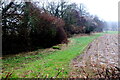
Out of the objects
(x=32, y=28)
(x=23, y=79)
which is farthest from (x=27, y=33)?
(x=23, y=79)

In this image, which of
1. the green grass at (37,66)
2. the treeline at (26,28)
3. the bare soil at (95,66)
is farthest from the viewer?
the treeline at (26,28)

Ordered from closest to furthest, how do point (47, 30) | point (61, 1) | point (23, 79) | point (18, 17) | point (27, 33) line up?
1. point (23, 79)
2. point (18, 17)
3. point (27, 33)
4. point (47, 30)
5. point (61, 1)

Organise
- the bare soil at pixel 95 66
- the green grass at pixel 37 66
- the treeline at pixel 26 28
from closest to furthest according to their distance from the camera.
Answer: the bare soil at pixel 95 66, the green grass at pixel 37 66, the treeline at pixel 26 28

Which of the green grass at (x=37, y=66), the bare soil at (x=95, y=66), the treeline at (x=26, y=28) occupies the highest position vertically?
the treeline at (x=26, y=28)

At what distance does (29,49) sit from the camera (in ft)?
34.4

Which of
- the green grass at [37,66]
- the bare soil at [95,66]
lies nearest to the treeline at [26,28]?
the green grass at [37,66]

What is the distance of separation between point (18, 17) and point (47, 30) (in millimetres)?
3056

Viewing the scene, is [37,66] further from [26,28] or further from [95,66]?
[26,28]

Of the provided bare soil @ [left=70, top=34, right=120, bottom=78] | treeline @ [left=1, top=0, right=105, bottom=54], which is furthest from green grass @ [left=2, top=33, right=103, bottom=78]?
treeline @ [left=1, top=0, right=105, bottom=54]

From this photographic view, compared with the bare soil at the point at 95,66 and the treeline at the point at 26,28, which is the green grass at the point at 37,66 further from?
the treeline at the point at 26,28

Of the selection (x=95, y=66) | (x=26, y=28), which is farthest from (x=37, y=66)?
(x=26, y=28)

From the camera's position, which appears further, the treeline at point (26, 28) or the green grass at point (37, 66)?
the treeline at point (26, 28)

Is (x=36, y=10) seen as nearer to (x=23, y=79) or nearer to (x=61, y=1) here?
(x=23, y=79)

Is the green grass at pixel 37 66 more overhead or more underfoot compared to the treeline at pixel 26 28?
more underfoot
